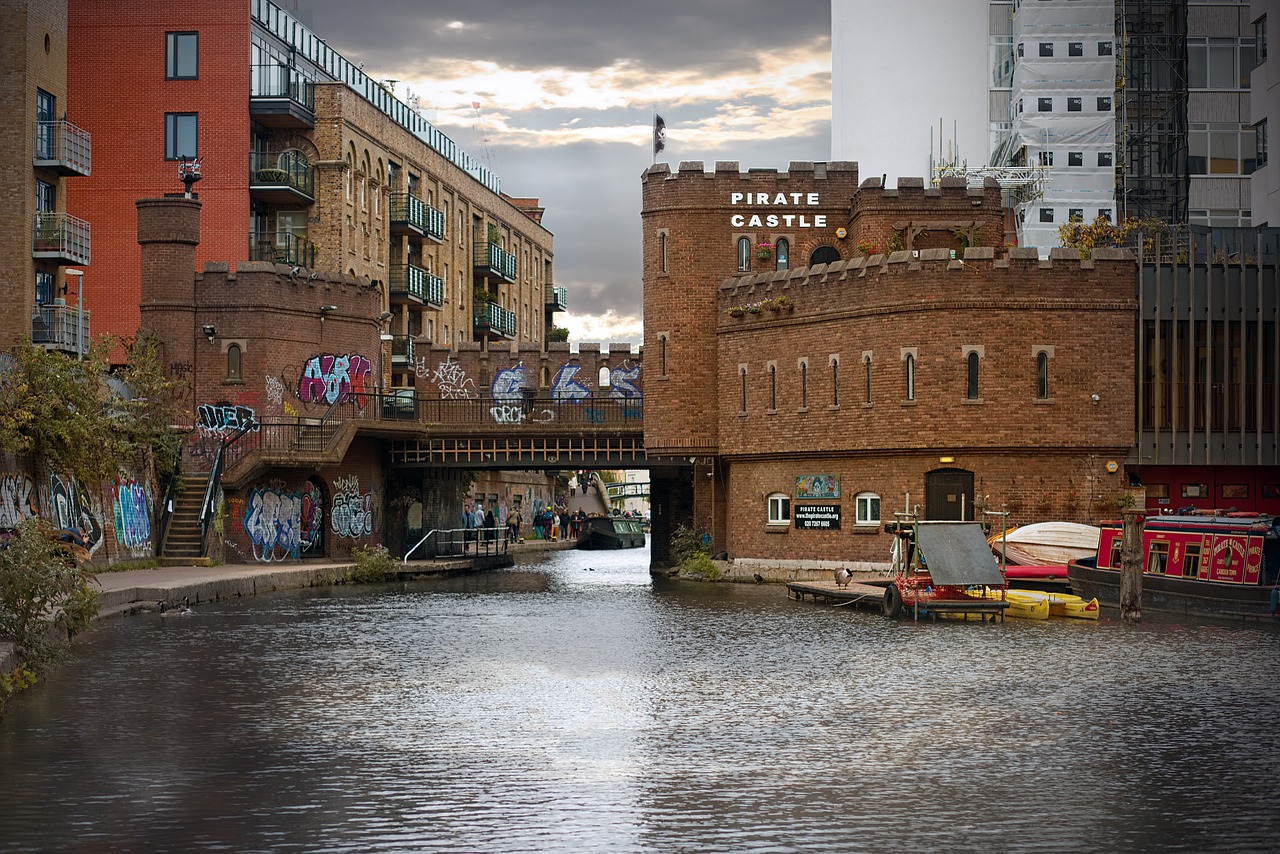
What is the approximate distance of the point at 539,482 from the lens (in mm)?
99125

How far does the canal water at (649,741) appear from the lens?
14023 mm

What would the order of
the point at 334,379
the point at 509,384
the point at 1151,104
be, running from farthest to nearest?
1. the point at 1151,104
2. the point at 509,384
3. the point at 334,379

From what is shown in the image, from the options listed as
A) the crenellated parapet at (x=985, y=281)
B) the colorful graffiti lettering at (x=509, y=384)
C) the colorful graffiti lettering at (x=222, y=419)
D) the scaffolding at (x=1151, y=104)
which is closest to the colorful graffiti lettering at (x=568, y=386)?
the colorful graffiti lettering at (x=509, y=384)

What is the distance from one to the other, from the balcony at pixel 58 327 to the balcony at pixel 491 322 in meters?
37.9

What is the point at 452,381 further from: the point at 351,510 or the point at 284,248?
the point at 284,248

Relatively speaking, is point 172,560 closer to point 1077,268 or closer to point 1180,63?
point 1077,268

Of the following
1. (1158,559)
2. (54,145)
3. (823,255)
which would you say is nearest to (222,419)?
(54,145)

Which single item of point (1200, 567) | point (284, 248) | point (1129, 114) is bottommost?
point (1200, 567)

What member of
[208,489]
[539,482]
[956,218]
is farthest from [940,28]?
[208,489]

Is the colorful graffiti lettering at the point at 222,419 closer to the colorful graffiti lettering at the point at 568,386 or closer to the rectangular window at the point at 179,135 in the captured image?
the colorful graffiti lettering at the point at 568,386

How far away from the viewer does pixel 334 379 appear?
176 feet

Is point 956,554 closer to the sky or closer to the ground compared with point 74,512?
closer to the ground

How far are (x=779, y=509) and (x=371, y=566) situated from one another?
39.4ft

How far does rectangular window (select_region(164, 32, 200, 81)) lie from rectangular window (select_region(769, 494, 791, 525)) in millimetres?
30035
